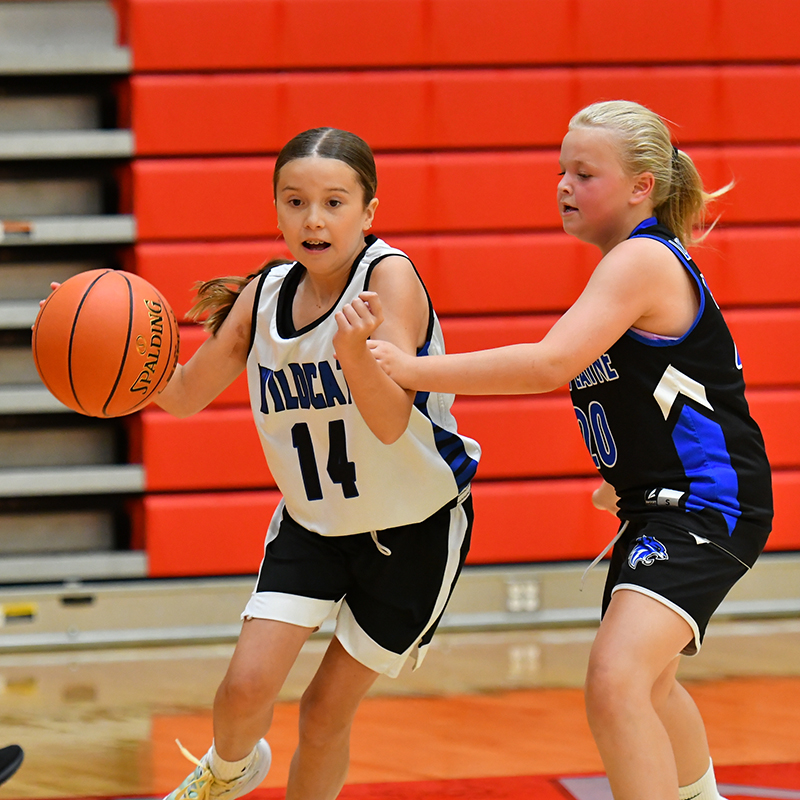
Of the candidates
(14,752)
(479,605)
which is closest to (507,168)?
(479,605)

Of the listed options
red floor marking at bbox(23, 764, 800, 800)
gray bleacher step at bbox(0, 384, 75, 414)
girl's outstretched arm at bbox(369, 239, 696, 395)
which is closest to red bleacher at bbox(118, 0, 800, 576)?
gray bleacher step at bbox(0, 384, 75, 414)

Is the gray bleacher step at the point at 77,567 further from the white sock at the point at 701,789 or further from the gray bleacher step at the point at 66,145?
the white sock at the point at 701,789

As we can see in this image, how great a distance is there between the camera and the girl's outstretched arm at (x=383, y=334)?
1.76 meters

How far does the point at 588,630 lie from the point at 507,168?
1.83 m

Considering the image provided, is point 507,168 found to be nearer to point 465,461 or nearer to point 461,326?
point 461,326

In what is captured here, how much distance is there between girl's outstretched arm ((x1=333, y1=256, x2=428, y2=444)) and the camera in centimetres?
176

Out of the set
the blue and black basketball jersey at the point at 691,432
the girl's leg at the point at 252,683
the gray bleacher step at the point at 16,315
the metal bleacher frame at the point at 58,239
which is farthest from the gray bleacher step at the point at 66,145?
the blue and black basketball jersey at the point at 691,432

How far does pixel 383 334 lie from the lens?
6.34ft

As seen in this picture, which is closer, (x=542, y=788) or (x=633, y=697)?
(x=633, y=697)

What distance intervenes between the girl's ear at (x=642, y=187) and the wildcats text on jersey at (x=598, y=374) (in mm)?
297

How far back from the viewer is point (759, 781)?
8.26 feet

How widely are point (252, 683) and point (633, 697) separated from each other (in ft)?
2.14

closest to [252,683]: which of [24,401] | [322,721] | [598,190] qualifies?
[322,721]

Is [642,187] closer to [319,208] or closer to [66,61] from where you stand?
[319,208]
